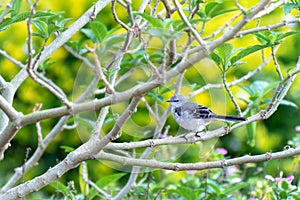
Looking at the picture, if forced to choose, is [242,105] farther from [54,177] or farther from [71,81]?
[54,177]

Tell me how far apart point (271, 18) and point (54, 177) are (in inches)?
150

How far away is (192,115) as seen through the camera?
2.40 m

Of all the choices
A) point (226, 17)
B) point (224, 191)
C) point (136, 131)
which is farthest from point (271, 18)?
point (136, 131)

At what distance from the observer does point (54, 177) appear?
6.70ft

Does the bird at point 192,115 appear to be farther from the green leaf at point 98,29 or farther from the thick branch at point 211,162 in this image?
the green leaf at point 98,29

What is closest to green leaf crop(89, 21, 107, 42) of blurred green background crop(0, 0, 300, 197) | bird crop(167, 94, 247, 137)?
bird crop(167, 94, 247, 137)

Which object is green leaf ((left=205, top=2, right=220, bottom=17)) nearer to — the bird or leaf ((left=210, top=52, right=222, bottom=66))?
leaf ((left=210, top=52, right=222, bottom=66))

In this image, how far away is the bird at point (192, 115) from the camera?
2.25m

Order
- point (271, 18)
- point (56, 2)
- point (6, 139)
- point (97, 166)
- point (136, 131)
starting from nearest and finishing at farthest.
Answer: point (6, 139), point (136, 131), point (97, 166), point (56, 2), point (271, 18)

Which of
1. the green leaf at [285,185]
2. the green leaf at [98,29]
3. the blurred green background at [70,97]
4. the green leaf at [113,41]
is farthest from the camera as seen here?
the blurred green background at [70,97]

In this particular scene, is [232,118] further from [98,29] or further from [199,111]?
[98,29]

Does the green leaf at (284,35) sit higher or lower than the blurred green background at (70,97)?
higher

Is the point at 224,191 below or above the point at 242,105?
above

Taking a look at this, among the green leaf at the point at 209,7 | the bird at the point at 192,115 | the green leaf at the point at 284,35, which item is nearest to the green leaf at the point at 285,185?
the bird at the point at 192,115
